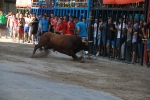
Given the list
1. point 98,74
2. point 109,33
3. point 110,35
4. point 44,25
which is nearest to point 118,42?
point 110,35

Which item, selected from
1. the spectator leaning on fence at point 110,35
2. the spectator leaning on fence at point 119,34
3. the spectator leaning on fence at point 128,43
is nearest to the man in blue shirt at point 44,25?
the spectator leaning on fence at point 110,35

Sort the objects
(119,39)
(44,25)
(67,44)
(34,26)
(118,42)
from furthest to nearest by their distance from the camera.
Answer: (34,26) < (44,25) < (118,42) < (119,39) < (67,44)

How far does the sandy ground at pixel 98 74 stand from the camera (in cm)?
1209

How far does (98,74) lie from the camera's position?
589 inches

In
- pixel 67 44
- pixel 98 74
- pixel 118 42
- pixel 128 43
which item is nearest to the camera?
pixel 98 74

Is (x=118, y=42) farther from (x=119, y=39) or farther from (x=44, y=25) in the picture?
(x=44, y=25)

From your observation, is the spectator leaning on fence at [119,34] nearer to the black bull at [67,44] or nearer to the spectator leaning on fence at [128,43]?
the spectator leaning on fence at [128,43]

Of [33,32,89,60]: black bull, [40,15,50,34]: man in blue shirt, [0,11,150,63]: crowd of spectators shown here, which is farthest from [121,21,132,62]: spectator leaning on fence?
[40,15,50,34]: man in blue shirt

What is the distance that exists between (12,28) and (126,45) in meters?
13.5

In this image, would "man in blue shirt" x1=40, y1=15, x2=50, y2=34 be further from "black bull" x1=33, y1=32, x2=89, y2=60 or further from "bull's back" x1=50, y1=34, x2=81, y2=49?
"bull's back" x1=50, y1=34, x2=81, y2=49

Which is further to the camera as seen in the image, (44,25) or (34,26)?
(34,26)

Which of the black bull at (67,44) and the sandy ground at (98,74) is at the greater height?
the black bull at (67,44)

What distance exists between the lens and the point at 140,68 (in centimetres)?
1747

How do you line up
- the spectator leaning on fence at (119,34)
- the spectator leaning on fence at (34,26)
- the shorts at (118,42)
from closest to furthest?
the spectator leaning on fence at (119,34) < the shorts at (118,42) < the spectator leaning on fence at (34,26)
